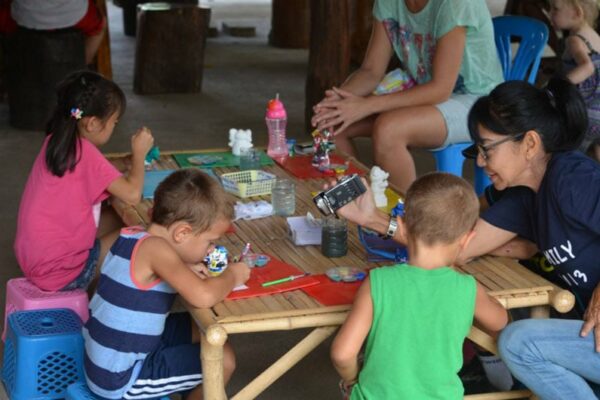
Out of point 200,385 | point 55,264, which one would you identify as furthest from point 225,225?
point 55,264

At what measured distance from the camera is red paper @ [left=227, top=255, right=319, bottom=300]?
110 inches

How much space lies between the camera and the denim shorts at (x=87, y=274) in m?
3.64

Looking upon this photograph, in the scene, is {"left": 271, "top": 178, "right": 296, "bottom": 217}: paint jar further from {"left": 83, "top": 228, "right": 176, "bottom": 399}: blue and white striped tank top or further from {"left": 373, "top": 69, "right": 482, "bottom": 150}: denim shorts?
{"left": 373, "top": 69, "right": 482, "bottom": 150}: denim shorts

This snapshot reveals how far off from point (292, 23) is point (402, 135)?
641 centimetres

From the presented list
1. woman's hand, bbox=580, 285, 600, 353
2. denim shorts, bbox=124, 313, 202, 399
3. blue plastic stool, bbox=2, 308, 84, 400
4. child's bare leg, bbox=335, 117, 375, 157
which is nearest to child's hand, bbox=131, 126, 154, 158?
blue plastic stool, bbox=2, 308, 84, 400

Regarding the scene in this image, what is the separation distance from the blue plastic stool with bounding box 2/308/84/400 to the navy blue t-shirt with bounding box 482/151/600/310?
1.39m

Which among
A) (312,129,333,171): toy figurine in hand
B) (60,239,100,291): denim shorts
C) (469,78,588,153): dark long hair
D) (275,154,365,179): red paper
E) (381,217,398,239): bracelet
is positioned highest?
(469,78,588,153): dark long hair

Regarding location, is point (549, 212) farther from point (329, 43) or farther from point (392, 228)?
point (329, 43)

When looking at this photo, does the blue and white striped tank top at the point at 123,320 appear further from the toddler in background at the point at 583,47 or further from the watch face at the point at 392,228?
the toddler in background at the point at 583,47

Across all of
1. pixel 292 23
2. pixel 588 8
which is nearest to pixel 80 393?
pixel 588 8

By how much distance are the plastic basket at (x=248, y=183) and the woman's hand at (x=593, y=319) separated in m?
1.36

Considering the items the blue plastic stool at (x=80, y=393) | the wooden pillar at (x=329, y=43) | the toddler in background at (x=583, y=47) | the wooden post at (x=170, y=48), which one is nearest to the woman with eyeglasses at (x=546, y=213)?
the blue plastic stool at (x=80, y=393)

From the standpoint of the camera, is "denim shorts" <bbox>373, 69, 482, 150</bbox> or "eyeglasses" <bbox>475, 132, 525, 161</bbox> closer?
"eyeglasses" <bbox>475, 132, 525, 161</bbox>

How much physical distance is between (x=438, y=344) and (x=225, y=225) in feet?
2.26
